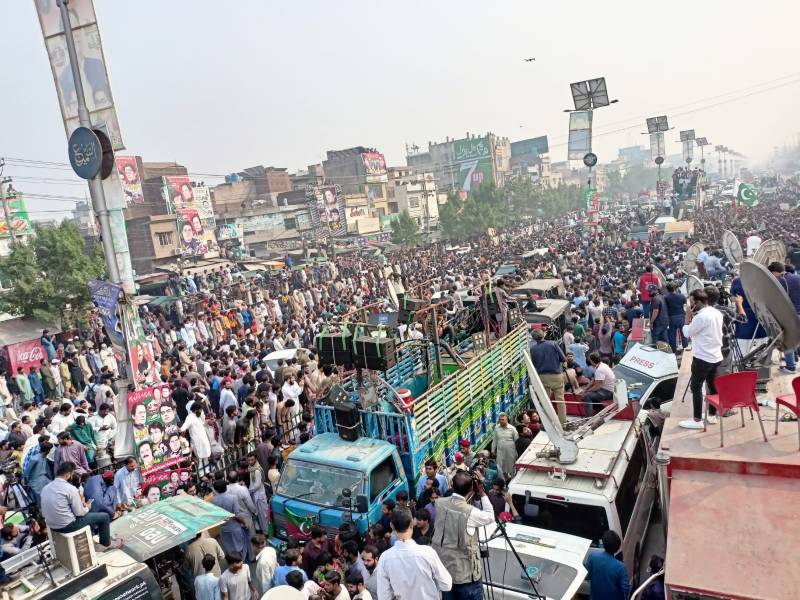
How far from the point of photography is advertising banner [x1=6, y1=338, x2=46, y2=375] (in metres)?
15.9

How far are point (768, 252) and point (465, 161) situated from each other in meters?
88.8

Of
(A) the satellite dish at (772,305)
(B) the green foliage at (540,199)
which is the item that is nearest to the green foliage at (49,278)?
(A) the satellite dish at (772,305)

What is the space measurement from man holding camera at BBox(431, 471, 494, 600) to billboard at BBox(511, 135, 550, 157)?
11811cm

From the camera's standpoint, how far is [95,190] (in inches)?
415

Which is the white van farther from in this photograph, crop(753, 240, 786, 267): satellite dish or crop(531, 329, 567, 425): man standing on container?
crop(753, 240, 786, 267): satellite dish

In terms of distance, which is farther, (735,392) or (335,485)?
(335,485)

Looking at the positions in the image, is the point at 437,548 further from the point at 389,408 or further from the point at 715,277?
the point at 715,277

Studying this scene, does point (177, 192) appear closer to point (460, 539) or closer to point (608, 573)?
point (460, 539)

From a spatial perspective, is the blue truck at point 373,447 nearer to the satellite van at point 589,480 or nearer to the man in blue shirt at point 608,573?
the satellite van at point 589,480

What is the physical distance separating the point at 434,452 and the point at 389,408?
893 millimetres

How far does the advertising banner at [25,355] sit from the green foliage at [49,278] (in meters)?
7.31

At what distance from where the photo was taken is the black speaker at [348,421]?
7.75 metres

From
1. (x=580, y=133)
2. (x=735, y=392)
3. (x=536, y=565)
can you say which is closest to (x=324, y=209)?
(x=580, y=133)

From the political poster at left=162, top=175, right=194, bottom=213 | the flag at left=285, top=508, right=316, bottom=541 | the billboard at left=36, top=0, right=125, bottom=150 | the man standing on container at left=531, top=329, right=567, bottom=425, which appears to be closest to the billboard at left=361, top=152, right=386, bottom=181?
the political poster at left=162, top=175, right=194, bottom=213
